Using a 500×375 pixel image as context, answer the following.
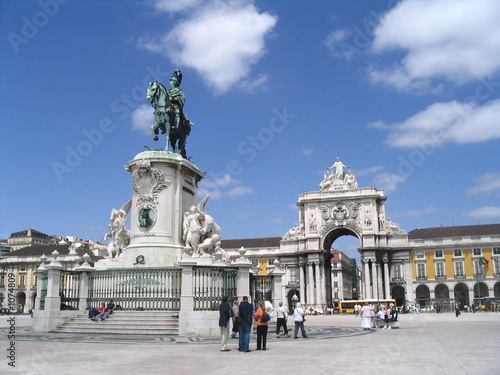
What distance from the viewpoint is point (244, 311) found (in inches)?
437

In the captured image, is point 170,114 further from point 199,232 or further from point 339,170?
point 339,170

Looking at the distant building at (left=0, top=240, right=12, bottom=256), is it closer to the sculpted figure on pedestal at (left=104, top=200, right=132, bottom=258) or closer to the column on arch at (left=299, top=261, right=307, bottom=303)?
the column on arch at (left=299, top=261, right=307, bottom=303)

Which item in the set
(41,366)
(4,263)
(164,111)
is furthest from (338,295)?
(41,366)

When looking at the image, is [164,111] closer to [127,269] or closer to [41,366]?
[127,269]

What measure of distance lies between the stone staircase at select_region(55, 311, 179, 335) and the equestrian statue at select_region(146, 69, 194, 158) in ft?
19.7

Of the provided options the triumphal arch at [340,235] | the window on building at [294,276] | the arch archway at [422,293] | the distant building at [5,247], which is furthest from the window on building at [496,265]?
the distant building at [5,247]

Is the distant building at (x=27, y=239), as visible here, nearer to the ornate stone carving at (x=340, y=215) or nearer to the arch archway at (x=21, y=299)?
the arch archway at (x=21, y=299)

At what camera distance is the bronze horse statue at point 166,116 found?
18.5 metres

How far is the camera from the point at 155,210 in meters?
17.1

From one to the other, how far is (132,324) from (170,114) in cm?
768

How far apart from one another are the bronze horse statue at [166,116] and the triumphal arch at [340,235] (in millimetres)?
56375

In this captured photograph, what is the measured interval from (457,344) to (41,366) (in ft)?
31.3

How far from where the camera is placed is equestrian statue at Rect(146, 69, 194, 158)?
18.5 m

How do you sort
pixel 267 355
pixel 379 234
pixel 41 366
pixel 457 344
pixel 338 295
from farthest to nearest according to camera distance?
1. pixel 338 295
2. pixel 379 234
3. pixel 457 344
4. pixel 267 355
5. pixel 41 366
